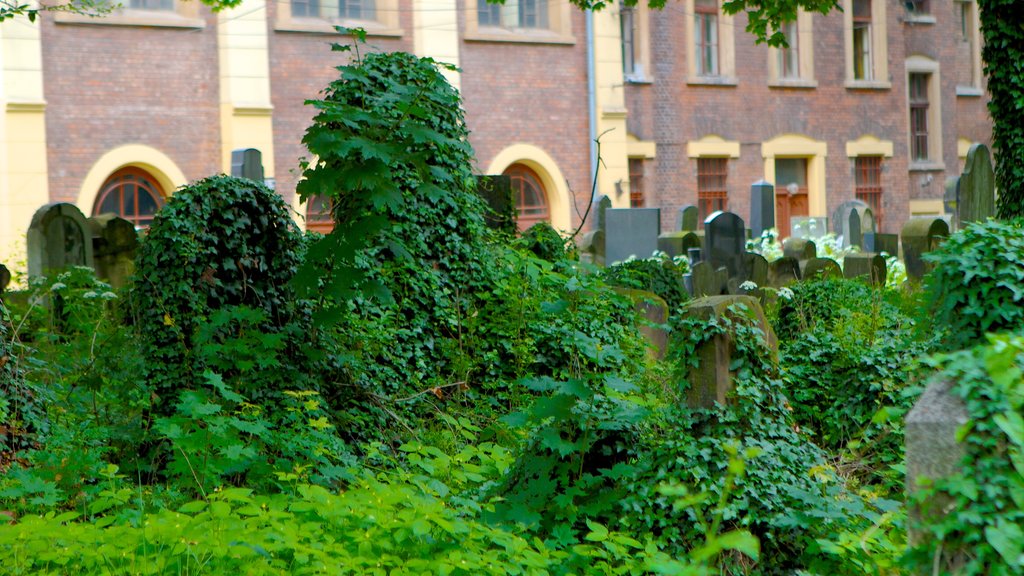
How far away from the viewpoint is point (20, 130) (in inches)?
743

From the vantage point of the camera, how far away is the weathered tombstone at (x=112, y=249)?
457 inches

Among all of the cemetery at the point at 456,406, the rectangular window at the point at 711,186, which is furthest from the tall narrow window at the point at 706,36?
the cemetery at the point at 456,406

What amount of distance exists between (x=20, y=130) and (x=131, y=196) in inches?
87.2

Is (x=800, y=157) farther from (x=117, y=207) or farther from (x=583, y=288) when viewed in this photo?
(x=583, y=288)

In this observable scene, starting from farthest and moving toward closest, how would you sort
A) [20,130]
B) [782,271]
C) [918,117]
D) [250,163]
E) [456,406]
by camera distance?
[918,117]
[20,130]
[250,163]
[782,271]
[456,406]

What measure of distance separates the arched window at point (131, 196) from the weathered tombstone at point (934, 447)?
1864 cm

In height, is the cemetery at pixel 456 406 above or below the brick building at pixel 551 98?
below

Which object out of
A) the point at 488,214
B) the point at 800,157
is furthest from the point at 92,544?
the point at 800,157

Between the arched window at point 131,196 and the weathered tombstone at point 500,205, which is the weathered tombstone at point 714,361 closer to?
the weathered tombstone at point 500,205

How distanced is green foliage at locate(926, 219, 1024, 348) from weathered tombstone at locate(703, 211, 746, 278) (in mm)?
8166

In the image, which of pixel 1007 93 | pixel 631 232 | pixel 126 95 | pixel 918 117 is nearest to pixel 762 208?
pixel 631 232

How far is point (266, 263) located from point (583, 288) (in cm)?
196

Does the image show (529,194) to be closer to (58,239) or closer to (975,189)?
(975,189)

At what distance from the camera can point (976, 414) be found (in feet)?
9.02
